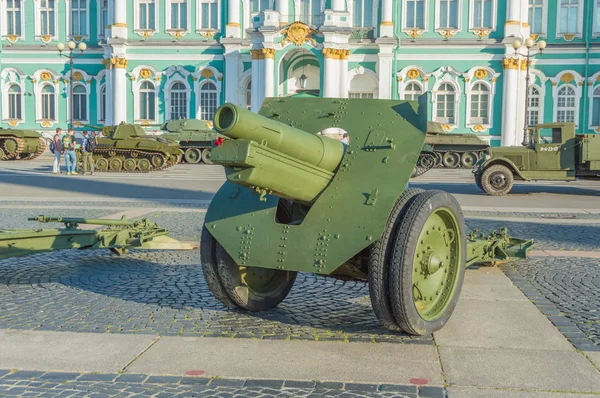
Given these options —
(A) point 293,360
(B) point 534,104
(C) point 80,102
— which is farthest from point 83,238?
(C) point 80,102

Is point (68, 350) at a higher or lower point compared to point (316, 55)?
lower

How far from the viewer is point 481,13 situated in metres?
39.8

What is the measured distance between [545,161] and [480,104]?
2063cm

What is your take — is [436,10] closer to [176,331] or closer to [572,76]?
[572,76]

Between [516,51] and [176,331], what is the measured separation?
3510 centimetres

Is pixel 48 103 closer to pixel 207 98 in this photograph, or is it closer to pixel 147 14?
pixel 147 14

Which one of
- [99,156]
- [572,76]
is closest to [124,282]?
[99,156]

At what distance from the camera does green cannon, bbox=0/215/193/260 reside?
722 cm

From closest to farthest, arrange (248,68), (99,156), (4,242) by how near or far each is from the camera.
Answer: (4,242) → (99,156) → (248,68)

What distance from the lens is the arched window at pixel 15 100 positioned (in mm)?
43625

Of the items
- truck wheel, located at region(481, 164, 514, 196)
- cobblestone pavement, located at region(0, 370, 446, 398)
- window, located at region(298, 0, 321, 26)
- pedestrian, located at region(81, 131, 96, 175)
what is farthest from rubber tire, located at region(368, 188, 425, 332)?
window, located at region(298, 0, 321, 26)

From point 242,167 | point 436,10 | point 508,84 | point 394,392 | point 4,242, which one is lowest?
point 394,392

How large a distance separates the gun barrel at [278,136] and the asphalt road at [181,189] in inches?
418

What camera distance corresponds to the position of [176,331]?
18.5 feet
